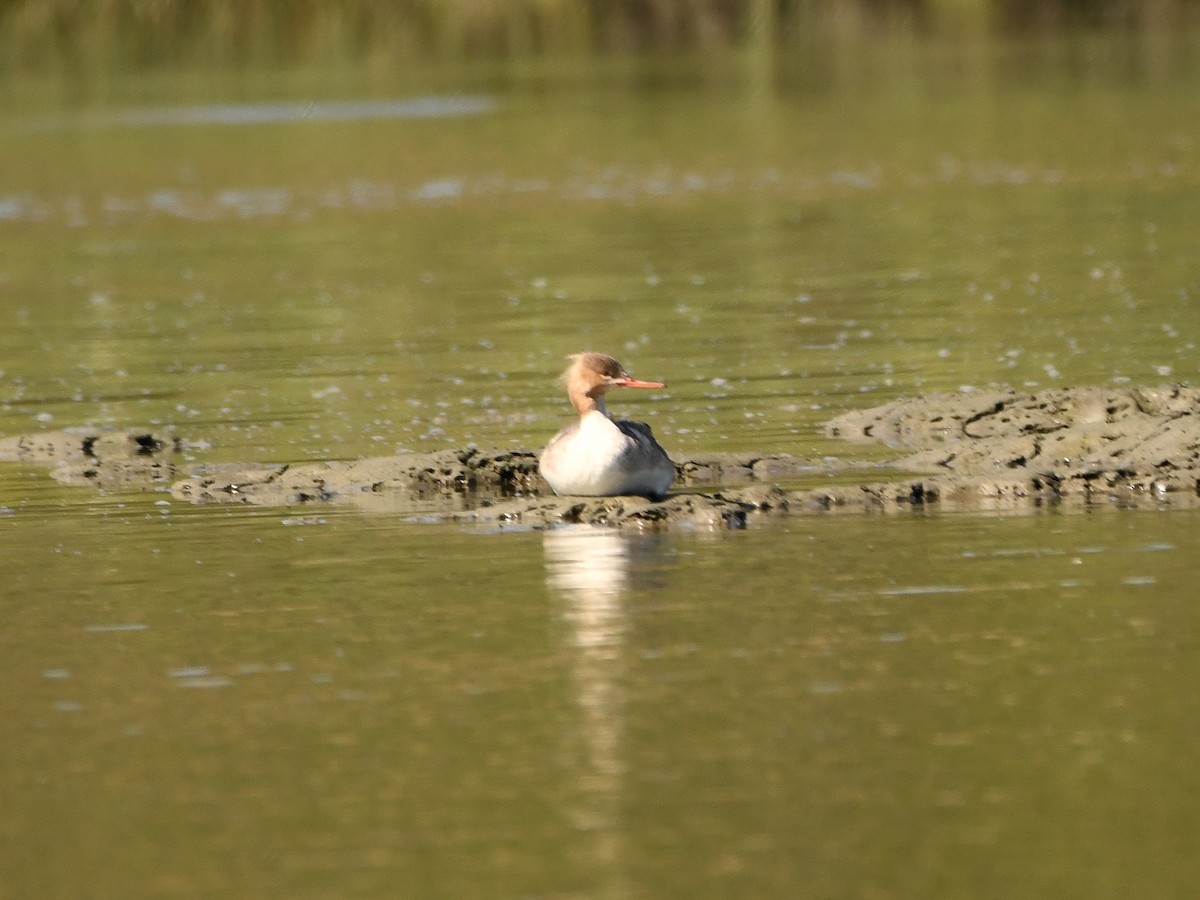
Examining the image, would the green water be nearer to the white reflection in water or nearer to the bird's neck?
the white reflection in water

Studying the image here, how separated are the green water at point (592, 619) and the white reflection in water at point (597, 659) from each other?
0.02m

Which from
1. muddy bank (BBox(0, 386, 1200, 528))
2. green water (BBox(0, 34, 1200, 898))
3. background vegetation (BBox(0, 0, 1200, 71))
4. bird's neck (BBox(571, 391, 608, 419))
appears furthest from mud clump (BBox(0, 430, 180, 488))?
background vegetation (BBox(0, 0, 1200, 71))

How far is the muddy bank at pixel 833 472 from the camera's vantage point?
1233 cm

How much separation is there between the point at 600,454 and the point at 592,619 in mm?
2363

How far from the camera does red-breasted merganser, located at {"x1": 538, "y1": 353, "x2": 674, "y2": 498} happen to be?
12391 mm

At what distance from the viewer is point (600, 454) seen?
12375 mm

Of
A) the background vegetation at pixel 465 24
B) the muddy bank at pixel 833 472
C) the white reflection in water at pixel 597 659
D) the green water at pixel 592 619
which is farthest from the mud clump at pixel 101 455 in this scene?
the background vegetation at pixel 465 24

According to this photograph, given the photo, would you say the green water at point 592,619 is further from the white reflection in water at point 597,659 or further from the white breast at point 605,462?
the white breast at point 605,462

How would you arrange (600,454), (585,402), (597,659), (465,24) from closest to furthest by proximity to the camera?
1. (597,659)
2. (600,454)
3. (585,402)
4. (465,24)

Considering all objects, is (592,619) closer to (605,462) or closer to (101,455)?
(605,462)

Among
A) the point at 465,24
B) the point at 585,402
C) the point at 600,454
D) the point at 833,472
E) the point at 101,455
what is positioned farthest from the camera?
the point at 465,24

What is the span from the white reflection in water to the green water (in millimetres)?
24

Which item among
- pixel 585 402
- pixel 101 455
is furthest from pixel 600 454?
pixel 101 455

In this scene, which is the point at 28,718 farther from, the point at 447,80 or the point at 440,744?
the point at 447,80
